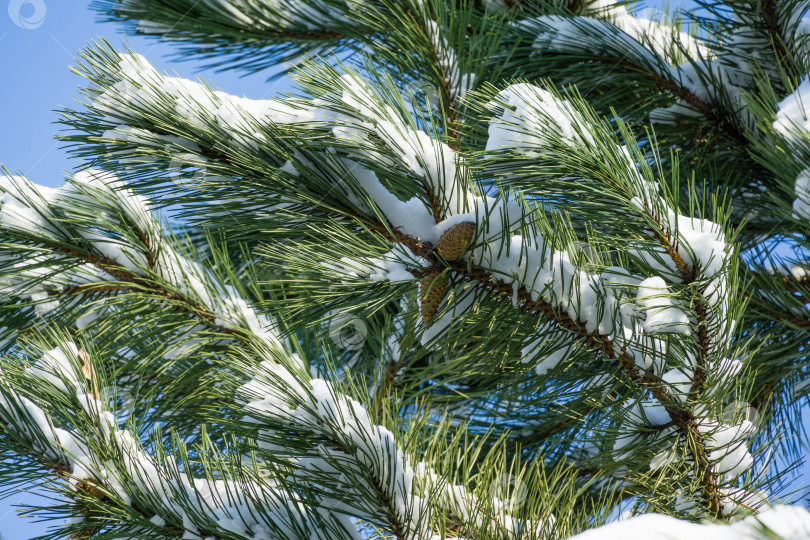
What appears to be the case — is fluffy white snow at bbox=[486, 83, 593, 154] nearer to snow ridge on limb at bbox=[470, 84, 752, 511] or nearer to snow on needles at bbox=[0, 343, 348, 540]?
snow ridge on limb at bbox=[470, 84, 752, 511]

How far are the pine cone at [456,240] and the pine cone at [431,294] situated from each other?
0.03m

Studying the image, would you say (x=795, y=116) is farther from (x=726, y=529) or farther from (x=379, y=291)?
(x=726, y=529)

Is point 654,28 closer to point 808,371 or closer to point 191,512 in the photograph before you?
point 808,371

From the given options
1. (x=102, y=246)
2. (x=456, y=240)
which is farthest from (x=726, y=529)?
(x=102, y=246)

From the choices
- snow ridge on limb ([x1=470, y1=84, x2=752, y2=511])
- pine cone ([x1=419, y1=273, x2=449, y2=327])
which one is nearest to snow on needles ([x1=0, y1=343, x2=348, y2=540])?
pine cone ([x1=419, y1=273, x2=449, y2=327])

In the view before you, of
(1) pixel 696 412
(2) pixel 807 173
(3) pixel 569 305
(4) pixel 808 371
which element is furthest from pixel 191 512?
(4) pixel 808 371

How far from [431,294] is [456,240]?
82 mm

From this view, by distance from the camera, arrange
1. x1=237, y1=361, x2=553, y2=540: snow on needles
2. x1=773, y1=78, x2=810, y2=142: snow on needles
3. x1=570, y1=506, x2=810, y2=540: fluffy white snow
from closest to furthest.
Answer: x1=570, y1=506, x2=810, y2=540: fluffy white snow → x1=237, y1=361, x2=553, y2=540: snow on needles → x1=773, y1=78, x2=810, y2=142: snow on needles

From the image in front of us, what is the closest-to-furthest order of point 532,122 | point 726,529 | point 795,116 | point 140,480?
point 726,529 < point 532,122 < point 140,480 < point 795,116

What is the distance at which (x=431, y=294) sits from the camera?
2.85 ft

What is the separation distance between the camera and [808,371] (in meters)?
1.43

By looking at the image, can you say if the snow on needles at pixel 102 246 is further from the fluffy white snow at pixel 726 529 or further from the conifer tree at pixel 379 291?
the fluffy white snow at pixel 726 529

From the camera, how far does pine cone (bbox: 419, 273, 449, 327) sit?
850mm

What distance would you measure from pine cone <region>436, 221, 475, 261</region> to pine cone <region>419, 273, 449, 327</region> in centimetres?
3
